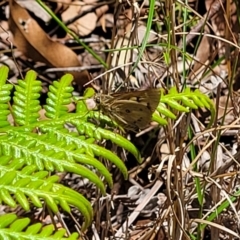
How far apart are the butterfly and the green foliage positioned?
3 cm

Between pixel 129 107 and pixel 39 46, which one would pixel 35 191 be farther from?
pixel 39 46

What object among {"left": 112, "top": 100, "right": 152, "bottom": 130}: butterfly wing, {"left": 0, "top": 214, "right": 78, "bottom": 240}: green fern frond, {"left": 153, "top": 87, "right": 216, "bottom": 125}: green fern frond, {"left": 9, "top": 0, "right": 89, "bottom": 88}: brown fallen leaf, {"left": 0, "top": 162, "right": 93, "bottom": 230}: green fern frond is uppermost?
{"left": 9, "top": 0, "right": 89, "bottom": 88}: brown fallen leaf

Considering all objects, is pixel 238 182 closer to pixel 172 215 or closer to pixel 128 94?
pixel 172 215

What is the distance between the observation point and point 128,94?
1.99m

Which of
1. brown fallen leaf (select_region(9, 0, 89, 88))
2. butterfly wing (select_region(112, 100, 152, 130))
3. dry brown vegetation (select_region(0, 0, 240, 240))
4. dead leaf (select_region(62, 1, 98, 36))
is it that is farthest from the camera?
dead leaf (select_region(62, 1, 98, 36))

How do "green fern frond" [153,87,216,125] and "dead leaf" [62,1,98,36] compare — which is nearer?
"green fern frond" [153,87,216,125]

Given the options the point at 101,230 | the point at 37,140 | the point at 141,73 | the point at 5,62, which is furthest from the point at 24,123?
the point at 5,62

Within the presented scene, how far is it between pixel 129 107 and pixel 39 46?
58.2 inches

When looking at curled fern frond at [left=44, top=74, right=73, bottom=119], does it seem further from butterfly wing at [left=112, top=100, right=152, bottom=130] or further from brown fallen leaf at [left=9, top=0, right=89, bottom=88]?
brown fallen leaf at [left=9, top=0, right=89, bottom=88]

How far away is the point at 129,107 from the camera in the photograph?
2.03 meters

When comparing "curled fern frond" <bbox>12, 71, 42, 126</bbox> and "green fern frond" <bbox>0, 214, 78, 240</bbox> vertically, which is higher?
"curled fern frond" <bbox>12, 71, 42, 126</bbox>

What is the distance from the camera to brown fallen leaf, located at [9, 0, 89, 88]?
11.2ft

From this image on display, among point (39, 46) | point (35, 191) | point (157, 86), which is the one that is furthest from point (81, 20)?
point (35, 191)

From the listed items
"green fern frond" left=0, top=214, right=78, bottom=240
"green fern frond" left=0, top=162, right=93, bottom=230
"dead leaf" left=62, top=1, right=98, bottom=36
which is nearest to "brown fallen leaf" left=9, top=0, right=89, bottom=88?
"dead leaf" left=62, top=1, right=98, bottom=36
